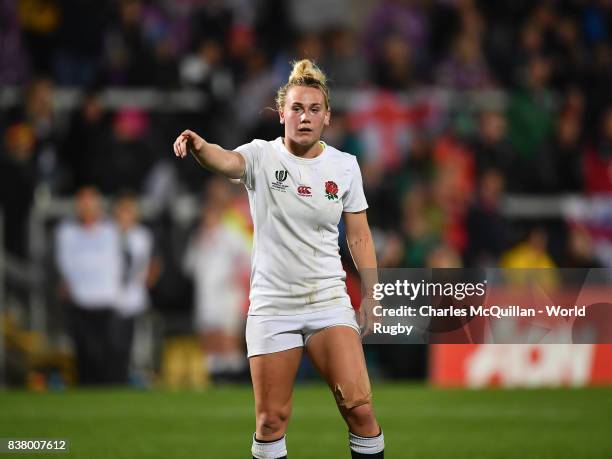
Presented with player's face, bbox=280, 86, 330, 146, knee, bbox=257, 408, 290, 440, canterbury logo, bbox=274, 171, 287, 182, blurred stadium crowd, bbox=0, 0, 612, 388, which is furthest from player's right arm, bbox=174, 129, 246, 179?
blurred stadium crowd, bbox=0, 0, 612, 388

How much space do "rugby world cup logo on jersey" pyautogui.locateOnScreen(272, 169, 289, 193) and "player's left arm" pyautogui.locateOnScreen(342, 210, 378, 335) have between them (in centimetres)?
39

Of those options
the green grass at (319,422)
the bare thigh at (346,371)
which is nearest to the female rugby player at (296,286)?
the bare thigh at (346,371)

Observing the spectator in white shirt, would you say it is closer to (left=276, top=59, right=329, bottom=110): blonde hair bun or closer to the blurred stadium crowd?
the blurred stadium crowd

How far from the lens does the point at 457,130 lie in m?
16.0

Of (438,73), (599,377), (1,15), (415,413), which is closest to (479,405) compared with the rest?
(415,413)

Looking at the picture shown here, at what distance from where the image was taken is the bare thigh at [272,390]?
616 centimetres

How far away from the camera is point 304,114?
620 cm

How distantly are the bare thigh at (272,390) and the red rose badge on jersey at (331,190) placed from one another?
0.77m

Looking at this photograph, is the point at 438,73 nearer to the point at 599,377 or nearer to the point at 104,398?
the point at 599,377

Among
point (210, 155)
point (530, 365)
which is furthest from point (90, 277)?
point (210, 155)

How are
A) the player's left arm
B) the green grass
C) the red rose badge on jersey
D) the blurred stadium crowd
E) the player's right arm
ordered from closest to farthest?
the player's right arm, the red rose badge on jersey, the player's left arm, the green grass, the blurred stadium crowd

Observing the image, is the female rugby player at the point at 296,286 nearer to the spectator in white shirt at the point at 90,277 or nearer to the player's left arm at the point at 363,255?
the player's left arm at the point at 363,255

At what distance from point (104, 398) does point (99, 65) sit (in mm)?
4698

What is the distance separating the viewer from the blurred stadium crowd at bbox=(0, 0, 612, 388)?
1453 centimetres
